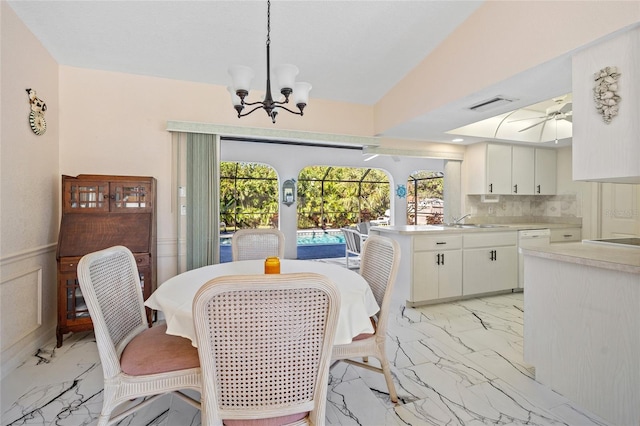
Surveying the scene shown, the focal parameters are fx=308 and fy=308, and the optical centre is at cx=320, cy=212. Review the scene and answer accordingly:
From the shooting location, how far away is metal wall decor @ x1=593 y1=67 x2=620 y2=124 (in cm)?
181

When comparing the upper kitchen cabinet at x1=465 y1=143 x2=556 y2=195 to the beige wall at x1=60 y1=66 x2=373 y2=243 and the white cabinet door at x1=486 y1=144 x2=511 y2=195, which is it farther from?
the beige wall at x1=60 y1=66 x2=373 y2=243

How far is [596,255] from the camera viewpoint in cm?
178

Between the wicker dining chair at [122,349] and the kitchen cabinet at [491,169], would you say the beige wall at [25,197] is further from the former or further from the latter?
the kitchen cabinet at [491,169]

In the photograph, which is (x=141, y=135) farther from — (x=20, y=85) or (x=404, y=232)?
(x=404, y=232)

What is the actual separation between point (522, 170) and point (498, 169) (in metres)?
0.46

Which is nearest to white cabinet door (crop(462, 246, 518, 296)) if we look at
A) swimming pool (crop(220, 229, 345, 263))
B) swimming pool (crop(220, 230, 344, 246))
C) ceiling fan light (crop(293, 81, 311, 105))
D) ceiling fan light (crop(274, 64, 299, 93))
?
ceiling fan light (crop(293, 81, 311, 105))

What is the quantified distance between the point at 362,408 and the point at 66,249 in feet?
8.36

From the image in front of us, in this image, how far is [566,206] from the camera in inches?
183

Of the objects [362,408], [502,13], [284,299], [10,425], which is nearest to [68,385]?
[10,425]

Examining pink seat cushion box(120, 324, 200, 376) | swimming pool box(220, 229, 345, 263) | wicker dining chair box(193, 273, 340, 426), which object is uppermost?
wicker dining chair box(193, 273, 340, 426)

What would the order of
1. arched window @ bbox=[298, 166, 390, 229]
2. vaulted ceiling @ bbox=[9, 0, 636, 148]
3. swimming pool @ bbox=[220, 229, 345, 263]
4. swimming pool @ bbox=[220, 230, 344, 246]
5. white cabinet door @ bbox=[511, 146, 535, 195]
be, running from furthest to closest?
swimming pool @ bbox=[220, 230, 344, 246] → arched window @ bbox=[298, 166, 390, 229] → swimming pool @ bbox=[220, 229, 345, 263] → white cabinet door @ bbox=[511, 146, 535, 195] → vaulted ceiling @ bbox=[9, 0, 636, 148]

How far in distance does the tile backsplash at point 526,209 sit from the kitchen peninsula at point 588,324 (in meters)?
2.63

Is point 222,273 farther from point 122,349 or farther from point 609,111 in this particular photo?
point 609,111

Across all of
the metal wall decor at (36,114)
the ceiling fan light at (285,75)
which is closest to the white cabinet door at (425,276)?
the ceiling fan light at (285,75)
